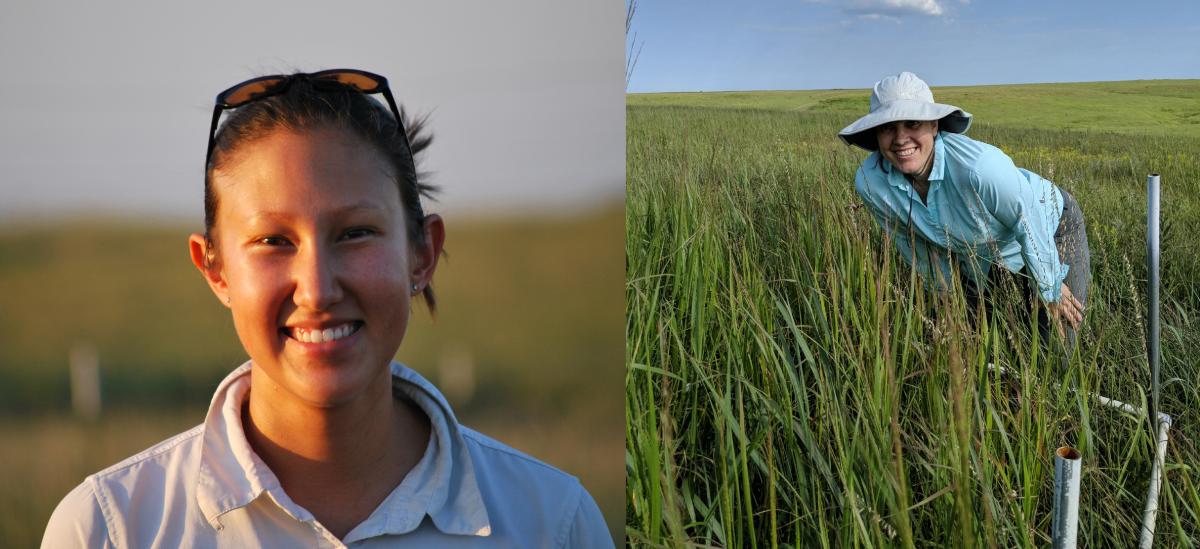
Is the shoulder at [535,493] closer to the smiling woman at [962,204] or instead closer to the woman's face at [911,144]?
the smiling woman at [962,204]

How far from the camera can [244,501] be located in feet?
2.21

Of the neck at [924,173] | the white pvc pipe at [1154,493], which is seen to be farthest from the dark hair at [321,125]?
the neck at [924,173]

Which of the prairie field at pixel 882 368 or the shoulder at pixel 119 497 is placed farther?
the prairie field at pixel 882 368

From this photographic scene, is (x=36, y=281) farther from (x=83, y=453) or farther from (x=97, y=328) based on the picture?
(x=83, y=453)

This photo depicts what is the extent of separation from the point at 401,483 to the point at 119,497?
229 mm

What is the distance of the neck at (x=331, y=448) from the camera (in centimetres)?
71

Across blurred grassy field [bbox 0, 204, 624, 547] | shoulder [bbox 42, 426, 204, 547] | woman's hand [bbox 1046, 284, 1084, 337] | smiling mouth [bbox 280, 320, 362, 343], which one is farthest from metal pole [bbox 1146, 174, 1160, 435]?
shoulder [bbox 42, 426, 204, 547]

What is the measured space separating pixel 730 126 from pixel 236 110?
2.24 m

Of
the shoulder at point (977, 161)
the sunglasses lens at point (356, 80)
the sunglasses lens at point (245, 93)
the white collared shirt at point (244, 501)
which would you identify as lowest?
the white collared shirt at point (244, 501)

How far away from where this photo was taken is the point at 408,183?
2.45ft

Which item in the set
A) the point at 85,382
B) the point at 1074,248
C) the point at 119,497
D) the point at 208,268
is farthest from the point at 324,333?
the point at 1074,248

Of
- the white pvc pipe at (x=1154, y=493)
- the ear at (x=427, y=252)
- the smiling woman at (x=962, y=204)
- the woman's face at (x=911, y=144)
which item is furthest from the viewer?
the woman's face at (x=911, y=144)

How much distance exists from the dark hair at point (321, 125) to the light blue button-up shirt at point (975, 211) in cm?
99

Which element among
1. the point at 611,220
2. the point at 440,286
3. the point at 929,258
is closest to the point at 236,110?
the point at 440,286
